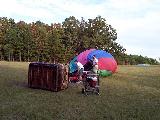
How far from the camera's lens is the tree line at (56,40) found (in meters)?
77.8

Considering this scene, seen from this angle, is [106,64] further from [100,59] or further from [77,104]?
[77,104]

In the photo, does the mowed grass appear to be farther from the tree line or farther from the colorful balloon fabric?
the tree line

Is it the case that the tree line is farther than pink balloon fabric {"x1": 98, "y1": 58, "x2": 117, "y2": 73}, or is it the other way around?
the tree line

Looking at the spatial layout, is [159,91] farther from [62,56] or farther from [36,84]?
[62,56]

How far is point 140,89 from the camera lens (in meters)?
17.3

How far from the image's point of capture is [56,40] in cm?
7862

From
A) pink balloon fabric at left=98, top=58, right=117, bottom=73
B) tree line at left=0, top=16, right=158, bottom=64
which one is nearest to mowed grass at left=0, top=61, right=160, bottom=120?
pink balloon fabric at left=98, top=58, right=117, bottom=73

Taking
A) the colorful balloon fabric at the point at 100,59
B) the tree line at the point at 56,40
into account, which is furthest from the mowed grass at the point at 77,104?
the tree line at the point at 56,40

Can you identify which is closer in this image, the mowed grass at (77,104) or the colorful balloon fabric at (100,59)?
the mowed grass at (77,104)

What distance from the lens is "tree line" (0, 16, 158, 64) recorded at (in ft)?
255

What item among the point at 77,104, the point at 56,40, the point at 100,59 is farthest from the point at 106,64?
the point at 56,40

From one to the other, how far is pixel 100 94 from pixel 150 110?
12.6 feet


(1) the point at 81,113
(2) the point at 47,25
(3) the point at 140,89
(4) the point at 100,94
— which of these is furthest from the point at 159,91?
(2) the point at 47,25

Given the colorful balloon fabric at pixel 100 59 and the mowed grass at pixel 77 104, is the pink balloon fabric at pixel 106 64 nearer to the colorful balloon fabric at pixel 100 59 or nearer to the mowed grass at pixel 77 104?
the colorful balloon fabric at pixel 100 59
